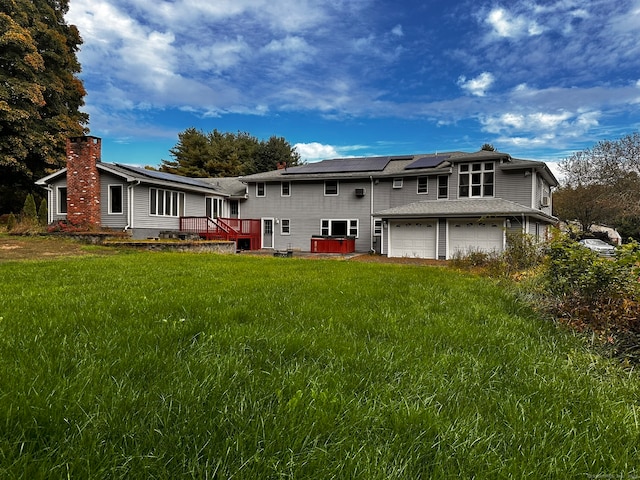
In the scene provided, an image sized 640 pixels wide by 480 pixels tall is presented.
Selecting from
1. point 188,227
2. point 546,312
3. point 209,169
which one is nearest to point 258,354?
point 546,312

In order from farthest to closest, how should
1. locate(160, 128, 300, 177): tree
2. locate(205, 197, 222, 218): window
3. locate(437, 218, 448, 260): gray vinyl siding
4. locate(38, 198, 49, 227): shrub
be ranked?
locate(160, 128, 300, 177): tree
locate(205, 197, 222, 218): window
locate(38, 198, 49, 227): shrub
locate(437, 218, 448, 260): gray vinyl siding

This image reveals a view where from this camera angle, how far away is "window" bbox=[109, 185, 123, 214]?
1736 cm

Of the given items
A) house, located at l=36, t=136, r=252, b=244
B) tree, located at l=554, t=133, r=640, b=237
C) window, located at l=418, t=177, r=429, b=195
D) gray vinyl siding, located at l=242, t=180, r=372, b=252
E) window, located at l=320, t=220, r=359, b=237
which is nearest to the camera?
house, located at l=36, t=136, r=252, b=244

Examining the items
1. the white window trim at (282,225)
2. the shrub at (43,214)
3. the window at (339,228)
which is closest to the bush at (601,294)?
the window at (339,228)

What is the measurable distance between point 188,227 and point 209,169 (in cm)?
2004

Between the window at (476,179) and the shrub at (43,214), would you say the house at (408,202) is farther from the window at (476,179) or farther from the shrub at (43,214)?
the shrub at (43,214)

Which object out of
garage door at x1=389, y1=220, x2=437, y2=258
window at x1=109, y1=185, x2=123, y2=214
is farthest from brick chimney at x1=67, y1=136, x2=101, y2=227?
garage door at x1=389, y1=220, x2=437, y2=258

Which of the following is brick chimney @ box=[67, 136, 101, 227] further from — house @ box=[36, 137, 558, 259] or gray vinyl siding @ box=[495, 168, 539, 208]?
gray vinyl siding @ box=[495, 168, 539, 208]

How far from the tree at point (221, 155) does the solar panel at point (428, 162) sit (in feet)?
68.6

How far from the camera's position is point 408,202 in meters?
20.3

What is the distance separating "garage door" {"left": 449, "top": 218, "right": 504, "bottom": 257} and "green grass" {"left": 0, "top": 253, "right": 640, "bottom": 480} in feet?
46.3

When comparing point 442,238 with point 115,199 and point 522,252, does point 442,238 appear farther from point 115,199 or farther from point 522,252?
point 115,199

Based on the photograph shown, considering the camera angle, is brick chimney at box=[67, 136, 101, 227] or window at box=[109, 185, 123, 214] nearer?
brick chimney at box=[67, 136, 101, 227]

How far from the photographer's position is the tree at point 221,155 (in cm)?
3778
